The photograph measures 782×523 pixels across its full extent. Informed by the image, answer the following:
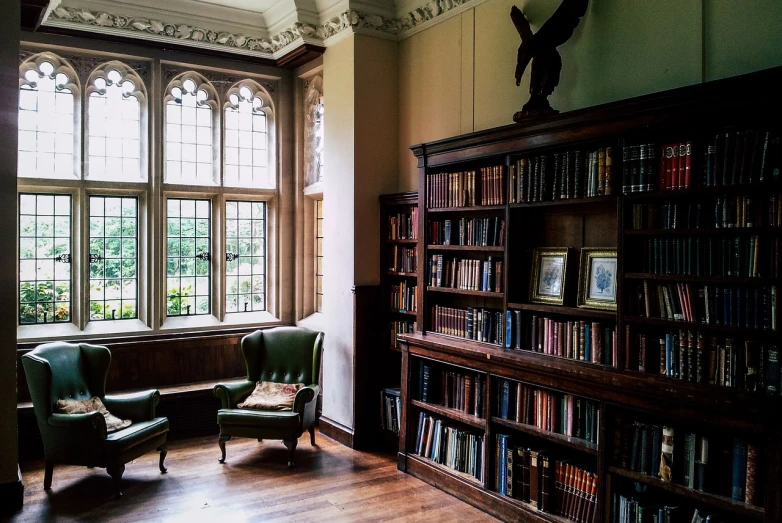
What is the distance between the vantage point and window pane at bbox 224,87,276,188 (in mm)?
6805

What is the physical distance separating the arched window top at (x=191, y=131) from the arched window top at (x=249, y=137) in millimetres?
155

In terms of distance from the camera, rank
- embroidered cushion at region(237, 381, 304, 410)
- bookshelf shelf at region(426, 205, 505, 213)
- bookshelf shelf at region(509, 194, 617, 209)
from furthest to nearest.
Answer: embroidered cushion at region(237, 381, 304, 410)
bookshelf shelf at region(426, 205, 505, 213)
bookshelf shelf at region(509, 194, 617, 209)

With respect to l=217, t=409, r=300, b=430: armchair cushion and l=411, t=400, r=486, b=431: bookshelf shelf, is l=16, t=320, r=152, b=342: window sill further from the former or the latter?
l=411, t=400, r=486, b=431: bookshelf shelf

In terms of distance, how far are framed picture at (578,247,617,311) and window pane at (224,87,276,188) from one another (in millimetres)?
3921

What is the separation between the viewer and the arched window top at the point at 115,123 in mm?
6136

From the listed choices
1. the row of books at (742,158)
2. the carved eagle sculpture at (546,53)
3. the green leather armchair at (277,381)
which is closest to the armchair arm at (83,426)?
the green leather armchair at (277,381)

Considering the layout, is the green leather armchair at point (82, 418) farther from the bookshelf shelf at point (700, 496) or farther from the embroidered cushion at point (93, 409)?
the bookshelf shelf at point (700, 496)

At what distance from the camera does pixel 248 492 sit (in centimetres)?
470

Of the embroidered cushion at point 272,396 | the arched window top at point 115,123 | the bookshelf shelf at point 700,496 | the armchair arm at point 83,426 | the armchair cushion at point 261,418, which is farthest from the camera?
the arched window top at point 115,123

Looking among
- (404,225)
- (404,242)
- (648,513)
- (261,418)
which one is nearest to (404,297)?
(404,242)

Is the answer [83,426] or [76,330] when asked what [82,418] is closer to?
[83,426]

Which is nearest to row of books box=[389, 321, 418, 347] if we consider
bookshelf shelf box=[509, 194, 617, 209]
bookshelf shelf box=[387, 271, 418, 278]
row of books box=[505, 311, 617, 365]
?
bookshelf shelf box=[387, 271, 418, 278]

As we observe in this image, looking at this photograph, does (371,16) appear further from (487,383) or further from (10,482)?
(10,482)

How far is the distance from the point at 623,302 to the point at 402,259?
2.44 metres
